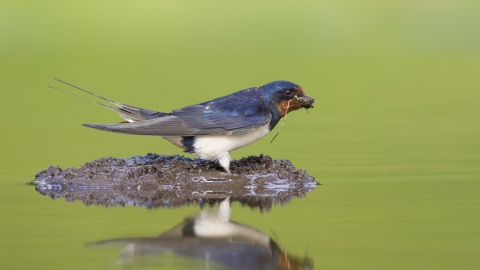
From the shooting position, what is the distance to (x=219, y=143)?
27.8 ft

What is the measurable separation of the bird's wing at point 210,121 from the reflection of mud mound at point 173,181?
393mm

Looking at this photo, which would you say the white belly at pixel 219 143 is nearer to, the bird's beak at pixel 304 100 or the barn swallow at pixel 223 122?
the barn swallow at pixel 223 122

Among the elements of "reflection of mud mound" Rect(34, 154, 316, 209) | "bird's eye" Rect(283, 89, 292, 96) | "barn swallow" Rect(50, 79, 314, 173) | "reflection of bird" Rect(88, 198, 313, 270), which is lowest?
"reflection of bird" Rect(88, 198, 313, 270)

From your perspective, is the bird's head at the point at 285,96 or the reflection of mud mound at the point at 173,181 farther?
the bird's head at the point at 285,96

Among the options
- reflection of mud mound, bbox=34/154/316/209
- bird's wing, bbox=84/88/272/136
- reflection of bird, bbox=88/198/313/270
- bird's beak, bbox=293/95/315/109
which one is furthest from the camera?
bird's beak, bbox=293/95/315/109

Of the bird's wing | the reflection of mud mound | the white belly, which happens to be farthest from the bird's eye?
the reflection of mud mound

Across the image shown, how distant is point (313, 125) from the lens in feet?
46.1

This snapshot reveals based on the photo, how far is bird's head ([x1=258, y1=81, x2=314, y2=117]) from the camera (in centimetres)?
861

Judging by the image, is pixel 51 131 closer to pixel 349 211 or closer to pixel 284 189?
pixel 284 189

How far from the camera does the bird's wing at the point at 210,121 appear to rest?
841 cm

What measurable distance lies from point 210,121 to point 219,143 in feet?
0.76

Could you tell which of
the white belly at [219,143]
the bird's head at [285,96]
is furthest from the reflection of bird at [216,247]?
the bird's head at [285,96]

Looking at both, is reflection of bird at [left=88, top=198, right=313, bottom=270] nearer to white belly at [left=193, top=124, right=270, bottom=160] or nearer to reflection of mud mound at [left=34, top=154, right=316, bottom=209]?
reflection of mud mound at [left=34, top=154, right=316, bottom=209]

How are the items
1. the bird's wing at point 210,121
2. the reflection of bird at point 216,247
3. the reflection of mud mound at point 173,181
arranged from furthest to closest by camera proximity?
the bird's wing at point 210,121 < the reflection of mud mound at point 173,181 < the reflection of bird at point 216,247
